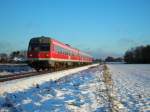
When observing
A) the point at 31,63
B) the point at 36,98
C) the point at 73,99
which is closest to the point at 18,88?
the point at 36,98

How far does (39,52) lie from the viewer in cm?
2931

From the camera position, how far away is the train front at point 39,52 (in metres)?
28.8

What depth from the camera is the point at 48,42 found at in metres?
29.8

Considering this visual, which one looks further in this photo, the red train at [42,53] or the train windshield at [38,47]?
the train windshield at [38,47]

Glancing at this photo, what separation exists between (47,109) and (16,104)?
46.0 inches

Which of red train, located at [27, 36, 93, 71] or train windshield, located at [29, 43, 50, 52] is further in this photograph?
train windshield, located at [29, 43, 50, 52]

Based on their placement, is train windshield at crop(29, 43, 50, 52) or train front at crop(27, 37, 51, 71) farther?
train windshield at crop(29, 43, 50, 52)

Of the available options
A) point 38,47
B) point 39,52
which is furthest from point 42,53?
point 38,47

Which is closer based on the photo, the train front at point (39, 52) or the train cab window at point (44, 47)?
the train front at point (39, 52)

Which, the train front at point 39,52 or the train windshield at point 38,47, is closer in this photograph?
the train front at point 39,52

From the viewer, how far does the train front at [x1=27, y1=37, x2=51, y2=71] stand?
28.8 metres

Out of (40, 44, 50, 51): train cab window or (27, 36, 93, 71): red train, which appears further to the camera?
(40, 44, 50, 51): train cab window

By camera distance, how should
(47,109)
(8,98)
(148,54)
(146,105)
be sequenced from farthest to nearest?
(148,54), (8,98), (146,105), (47,109)

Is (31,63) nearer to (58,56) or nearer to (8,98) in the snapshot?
(58,56)
